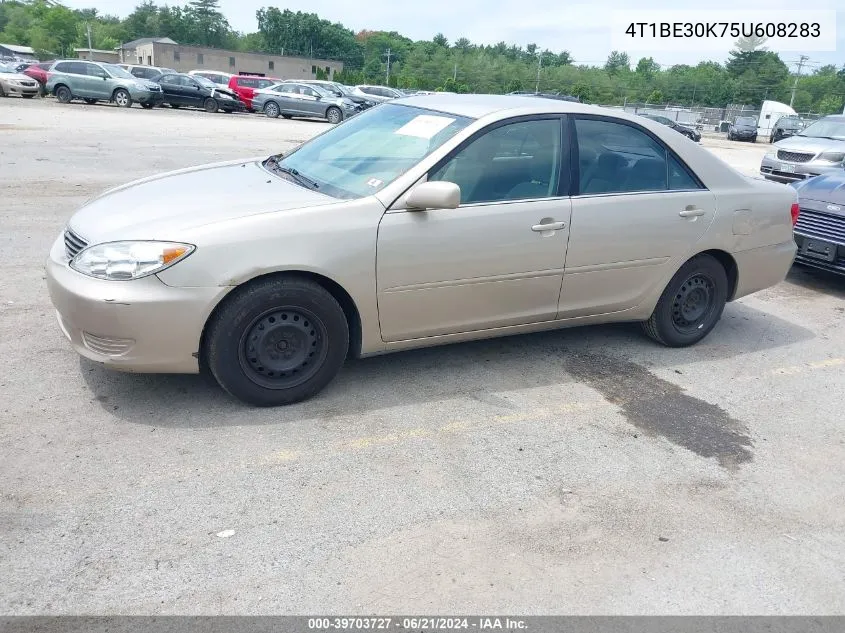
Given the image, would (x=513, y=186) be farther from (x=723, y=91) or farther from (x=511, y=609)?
(x=723, y=91)

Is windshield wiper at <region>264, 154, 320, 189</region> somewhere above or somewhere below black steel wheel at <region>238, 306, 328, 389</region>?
above

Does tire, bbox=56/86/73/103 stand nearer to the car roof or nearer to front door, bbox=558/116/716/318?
the car roof

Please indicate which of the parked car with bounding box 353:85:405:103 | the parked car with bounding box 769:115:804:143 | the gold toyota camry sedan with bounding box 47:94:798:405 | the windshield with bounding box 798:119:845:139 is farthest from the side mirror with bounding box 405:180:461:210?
the parked car with bounding box 769:115:804:143

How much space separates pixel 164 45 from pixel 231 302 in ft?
318

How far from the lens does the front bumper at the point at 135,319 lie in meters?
3.53

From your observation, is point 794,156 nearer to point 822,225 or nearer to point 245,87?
point 822,225

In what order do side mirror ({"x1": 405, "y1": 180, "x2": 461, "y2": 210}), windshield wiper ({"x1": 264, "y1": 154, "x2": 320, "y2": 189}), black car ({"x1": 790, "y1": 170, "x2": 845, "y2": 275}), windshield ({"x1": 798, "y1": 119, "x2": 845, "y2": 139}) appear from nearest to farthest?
side mirror ({"x1": 405, "y1": 180, "x2": 461, "y2": 210})
windshield wiper ({"x1": 264, "y1": 154, "x2": 320, "y2": 189})
black car ({"x1": 790, "y1": 170, "x2": 845, "y2": 275})
windshield ({"x1": 798, "y1": 119, "x2": 845, "y2": 139})

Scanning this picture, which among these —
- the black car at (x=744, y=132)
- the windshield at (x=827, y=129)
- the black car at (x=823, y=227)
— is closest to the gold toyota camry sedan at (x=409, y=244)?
the black car at (x=823, y=227)

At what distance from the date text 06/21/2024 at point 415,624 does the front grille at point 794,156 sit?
15819mm

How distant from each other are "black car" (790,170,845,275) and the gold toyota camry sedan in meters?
1.92

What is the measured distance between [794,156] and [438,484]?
15442 millimetres

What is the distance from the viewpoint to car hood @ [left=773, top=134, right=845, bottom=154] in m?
15.7

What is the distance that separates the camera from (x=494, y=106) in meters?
4.59

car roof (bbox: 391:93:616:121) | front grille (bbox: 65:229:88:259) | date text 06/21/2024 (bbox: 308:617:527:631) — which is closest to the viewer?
date text 06/21/2024 (bbox: 308:617:527:631)
